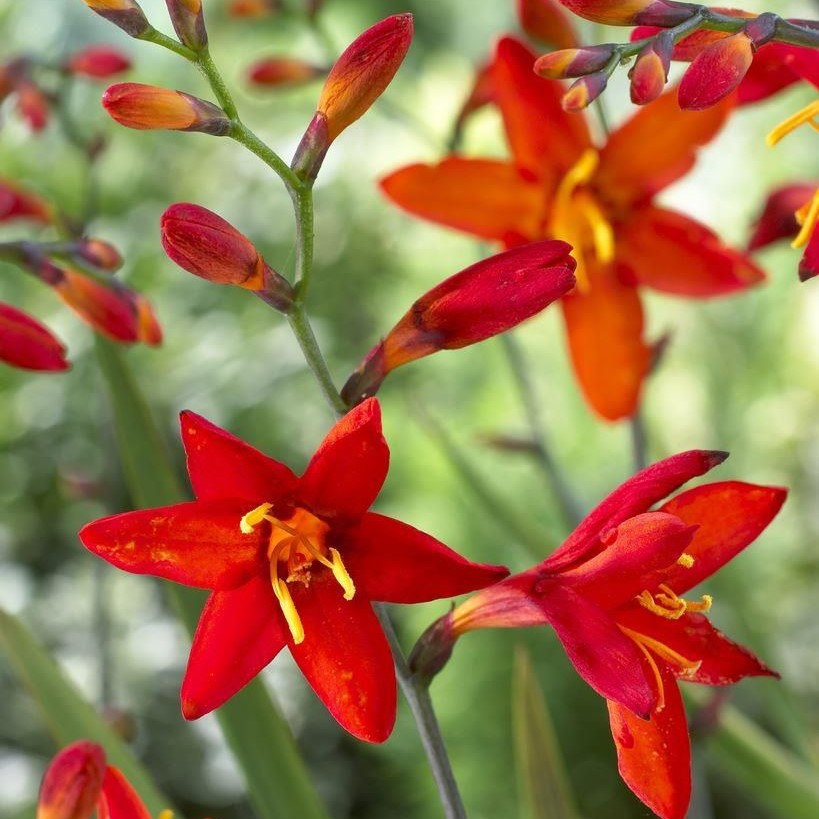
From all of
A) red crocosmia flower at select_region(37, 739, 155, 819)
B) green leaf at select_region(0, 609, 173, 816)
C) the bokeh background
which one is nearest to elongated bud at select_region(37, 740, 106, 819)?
red crocosmia flower at select_region(37, 739, 155, 819)

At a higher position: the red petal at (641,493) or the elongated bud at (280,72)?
the red petal at (641,493)

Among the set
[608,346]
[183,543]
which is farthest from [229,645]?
[608,346]

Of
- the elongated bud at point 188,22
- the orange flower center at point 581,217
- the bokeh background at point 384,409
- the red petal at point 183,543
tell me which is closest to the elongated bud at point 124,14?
the elongated bud at point 188,22

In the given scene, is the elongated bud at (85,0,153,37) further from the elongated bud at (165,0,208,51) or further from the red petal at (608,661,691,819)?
the red petal at (608,661,691,819)

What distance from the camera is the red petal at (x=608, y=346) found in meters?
0.47

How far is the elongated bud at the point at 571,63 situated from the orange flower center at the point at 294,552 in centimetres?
12

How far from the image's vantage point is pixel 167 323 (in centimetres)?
132

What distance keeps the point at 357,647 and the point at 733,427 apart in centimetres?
96

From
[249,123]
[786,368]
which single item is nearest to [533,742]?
[786,368]

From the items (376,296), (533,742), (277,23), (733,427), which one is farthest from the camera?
(277,23)

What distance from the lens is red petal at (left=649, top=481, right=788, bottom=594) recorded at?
30 cm

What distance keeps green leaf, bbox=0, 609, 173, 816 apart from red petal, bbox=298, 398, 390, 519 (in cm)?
13

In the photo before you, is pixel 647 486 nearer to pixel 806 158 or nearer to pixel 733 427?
pixel 733 427

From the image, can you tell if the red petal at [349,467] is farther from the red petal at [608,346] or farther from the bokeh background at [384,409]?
the bokeh background at [384,409]
